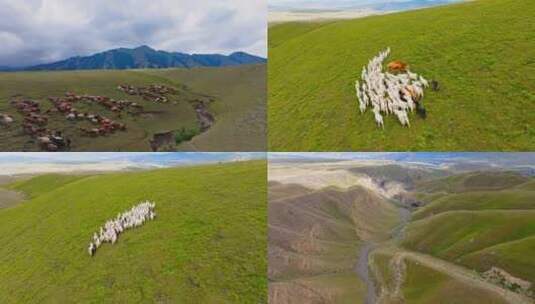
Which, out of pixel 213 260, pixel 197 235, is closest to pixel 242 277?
pixel 213 260

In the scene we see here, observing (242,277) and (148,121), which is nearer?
(242,277)

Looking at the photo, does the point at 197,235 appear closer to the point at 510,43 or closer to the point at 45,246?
the point at 45,246

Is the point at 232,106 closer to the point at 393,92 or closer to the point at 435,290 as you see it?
the point at 393,92

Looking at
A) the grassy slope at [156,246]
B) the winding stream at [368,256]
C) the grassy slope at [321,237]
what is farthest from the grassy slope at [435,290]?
the grassy slope at [156,246]

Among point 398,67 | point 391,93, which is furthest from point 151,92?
point 391,93

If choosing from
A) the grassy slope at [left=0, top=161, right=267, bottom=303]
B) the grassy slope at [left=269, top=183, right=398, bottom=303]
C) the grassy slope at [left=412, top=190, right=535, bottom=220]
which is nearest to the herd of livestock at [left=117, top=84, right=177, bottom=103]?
the grassy slope at [left=0, top=161, right=267, bottom=303]
